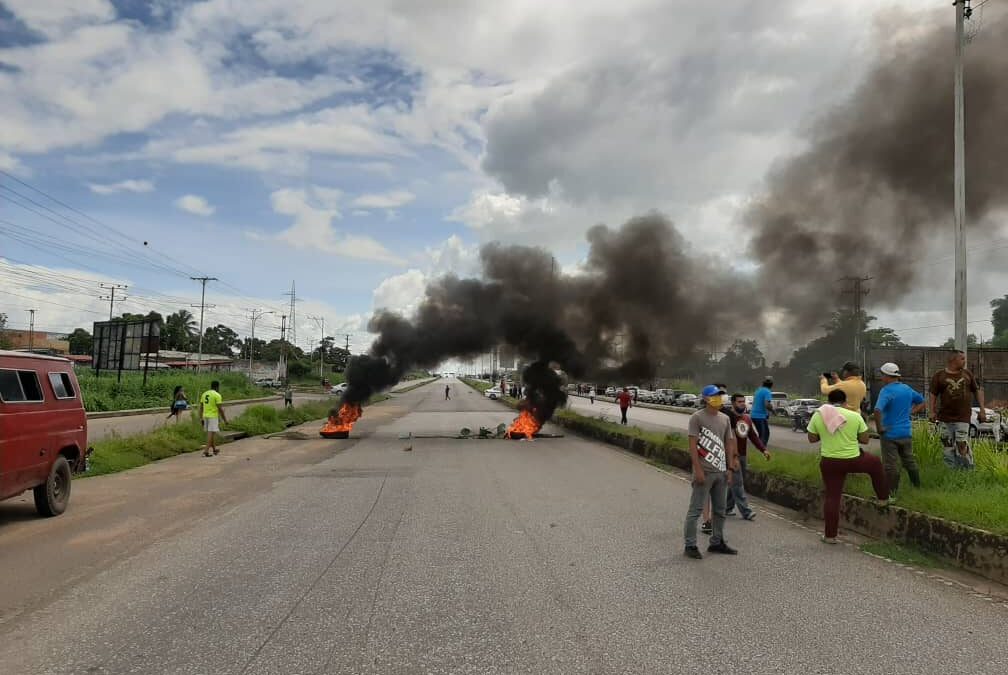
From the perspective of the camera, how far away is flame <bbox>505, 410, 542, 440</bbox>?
21.2 metres

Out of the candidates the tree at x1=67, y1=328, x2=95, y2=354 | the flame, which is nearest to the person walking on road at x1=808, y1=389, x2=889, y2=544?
the flame

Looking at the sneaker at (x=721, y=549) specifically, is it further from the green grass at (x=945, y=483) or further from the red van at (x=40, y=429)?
the red van at (x=40, y=429)

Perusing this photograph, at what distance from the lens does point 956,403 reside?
774 cm

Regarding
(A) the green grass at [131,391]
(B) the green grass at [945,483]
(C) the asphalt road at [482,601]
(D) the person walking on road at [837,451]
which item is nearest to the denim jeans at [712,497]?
(C) the asphalt road at [482,601]

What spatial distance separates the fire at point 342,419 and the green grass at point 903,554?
16.3 meters

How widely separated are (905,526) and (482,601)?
4.41 metres

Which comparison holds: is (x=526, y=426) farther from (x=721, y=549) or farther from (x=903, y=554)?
(x=903, y=554)

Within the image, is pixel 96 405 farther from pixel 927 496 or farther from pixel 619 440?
pixel 927 496

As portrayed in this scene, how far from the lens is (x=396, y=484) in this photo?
10812 millimetres

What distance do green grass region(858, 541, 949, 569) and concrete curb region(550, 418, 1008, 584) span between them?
0.22 feet

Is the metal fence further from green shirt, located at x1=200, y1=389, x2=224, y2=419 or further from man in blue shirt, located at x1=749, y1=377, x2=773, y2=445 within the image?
green shirt, located at x1=200, y1=389, x2=224, y2=419

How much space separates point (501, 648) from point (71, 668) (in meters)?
2.25

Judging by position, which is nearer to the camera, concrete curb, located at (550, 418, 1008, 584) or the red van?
concrete curb, located at (550, 418, 1008, 584)

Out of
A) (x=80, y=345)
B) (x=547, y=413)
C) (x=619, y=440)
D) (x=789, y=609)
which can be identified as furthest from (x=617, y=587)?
(x=80, y=345)
